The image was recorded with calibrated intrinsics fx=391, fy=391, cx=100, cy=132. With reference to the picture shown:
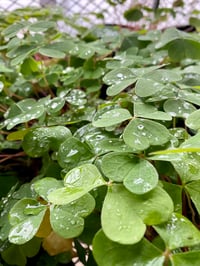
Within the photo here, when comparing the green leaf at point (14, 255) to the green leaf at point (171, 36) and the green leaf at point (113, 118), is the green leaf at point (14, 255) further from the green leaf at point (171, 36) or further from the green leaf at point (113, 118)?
the green leaf at point (171, 36)

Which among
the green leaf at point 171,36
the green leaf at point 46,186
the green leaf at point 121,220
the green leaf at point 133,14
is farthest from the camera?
the green leaf at point 133,14

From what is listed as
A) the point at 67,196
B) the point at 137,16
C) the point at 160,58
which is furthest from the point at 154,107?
the point at 137,16

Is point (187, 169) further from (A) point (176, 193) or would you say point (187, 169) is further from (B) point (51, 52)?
(B) point (51, 52)

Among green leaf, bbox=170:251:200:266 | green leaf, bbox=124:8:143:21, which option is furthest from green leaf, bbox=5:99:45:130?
green leaf, bbox=124:8:143:21

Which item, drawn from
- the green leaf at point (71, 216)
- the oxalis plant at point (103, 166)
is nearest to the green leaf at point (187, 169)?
the oxalis plant at point (103, 166)

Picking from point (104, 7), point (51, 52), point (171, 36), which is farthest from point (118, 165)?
point (104, 7)

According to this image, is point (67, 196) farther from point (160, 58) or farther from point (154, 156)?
point (160, 58)
